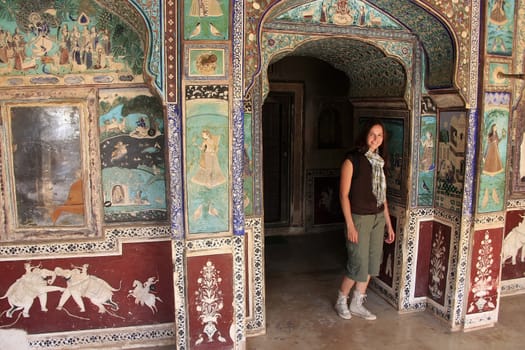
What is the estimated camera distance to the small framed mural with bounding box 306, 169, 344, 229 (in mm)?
7090


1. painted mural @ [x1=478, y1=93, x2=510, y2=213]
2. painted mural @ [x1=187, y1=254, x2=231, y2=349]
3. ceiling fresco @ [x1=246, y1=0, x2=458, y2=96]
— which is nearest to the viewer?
painted mural @ [x1=187, y1=254, x2=231, y2=349]

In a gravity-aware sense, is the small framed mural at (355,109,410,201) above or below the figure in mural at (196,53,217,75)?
below

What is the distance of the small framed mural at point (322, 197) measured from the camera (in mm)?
7090

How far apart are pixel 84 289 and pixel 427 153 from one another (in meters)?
3.26

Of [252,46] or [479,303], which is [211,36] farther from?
[479,303]

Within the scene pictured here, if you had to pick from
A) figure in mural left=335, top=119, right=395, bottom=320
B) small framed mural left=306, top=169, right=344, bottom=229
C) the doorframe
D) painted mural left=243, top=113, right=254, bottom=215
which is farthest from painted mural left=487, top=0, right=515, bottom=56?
small framed mural left=306, top=169, right=344, bottom=229

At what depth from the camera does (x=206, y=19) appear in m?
3.15

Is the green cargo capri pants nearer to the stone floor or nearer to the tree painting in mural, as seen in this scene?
the stone floor

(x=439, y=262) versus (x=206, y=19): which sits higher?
(x=206, y=19)

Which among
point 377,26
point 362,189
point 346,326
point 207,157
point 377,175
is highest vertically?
point 377,26

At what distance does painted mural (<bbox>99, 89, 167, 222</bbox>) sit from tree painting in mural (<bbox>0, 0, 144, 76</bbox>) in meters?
0.24

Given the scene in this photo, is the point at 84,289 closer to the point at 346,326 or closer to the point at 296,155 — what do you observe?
the point at 346,326

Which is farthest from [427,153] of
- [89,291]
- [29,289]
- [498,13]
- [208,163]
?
[29,289]

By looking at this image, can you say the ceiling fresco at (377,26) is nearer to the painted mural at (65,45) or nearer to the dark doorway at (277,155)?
the painted mural at (65,45)
